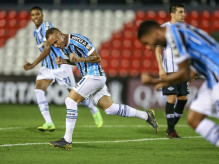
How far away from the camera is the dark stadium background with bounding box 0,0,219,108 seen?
19.7m

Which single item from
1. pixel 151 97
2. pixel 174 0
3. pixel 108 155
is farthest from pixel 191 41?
pixel 174 0

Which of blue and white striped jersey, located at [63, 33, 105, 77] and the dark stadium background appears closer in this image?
blue and white striped jersey, located at [63, 33, 105, 77]

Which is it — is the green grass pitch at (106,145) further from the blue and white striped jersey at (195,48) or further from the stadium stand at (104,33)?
the stadium stand at (104,33)

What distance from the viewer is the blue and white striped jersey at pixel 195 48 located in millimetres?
6438

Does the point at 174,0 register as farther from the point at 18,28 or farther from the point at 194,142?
the point at 194,142

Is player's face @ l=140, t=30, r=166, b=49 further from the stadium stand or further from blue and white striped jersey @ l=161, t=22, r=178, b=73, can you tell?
the stadium stand

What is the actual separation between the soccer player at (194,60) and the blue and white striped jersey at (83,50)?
2468mm

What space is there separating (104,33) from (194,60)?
14.5 metres

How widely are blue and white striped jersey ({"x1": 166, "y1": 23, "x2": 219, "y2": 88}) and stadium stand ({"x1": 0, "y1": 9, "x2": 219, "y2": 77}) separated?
13.2 metres

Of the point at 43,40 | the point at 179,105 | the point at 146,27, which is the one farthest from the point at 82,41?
the point at 43,40

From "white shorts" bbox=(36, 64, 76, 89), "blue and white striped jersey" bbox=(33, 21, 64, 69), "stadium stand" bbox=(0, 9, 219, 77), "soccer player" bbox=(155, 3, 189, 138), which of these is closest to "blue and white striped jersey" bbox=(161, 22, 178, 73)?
"soccer player" bbox=(155, 3, 189, 138)

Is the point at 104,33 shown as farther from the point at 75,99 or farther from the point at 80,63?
the point at 75,99

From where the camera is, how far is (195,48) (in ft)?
21.4

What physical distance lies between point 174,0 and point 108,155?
13.4 m
